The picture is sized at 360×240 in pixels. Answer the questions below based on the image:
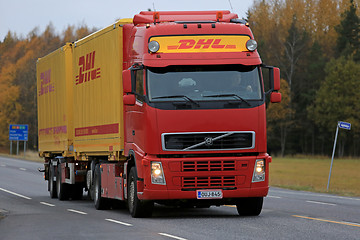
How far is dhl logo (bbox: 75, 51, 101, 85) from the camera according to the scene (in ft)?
64.1

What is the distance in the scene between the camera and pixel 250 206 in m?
17.2

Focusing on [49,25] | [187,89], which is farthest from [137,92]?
[49,25]

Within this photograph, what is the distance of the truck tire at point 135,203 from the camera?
16438 mm

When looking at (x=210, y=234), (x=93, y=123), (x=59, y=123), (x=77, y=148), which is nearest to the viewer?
(x=210, y=234)

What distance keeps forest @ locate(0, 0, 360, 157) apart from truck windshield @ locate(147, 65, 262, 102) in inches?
2772

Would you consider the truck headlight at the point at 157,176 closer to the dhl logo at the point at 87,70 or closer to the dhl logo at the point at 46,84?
the dhl logo at the point at 87,70

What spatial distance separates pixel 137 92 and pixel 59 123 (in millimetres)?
8459

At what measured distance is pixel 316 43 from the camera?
9719cm

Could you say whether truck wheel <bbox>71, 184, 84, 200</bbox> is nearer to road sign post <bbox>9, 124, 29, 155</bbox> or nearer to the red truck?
the red truck

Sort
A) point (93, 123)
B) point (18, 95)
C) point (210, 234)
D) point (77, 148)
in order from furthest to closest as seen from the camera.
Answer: point (18, 95), point (77, 148), point (93, 123), point (210, 234)

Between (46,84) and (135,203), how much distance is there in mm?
10280

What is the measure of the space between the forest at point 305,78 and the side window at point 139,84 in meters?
70.1

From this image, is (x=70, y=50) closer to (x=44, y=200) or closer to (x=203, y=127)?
(x=44, y=200)

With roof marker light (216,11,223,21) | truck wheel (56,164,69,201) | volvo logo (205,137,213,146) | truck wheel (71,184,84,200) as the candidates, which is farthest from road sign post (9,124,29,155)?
volvo logo (205,137,213,146)
